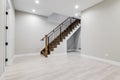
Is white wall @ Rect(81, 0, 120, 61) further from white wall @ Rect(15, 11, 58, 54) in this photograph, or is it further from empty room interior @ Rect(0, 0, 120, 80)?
white wall @ Rect(15, 11, 58, 54)

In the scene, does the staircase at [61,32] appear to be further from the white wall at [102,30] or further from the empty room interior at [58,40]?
the white wall at [102,30]

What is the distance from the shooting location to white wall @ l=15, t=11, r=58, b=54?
18.7ft

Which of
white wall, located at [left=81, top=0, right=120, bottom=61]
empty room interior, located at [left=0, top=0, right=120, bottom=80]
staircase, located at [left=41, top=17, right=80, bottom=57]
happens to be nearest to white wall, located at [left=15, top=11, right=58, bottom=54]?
empty room interior, located at [left=0, top=0, right=120, bottom=80]

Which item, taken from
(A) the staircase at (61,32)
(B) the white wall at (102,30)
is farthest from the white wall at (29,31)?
(B) the white wall at (102,30)

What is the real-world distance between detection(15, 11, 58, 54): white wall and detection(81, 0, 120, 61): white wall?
3.15m

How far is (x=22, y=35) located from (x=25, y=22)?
0.94 meters

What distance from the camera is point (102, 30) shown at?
171 inches

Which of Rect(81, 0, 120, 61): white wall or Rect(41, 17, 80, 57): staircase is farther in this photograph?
Rect(41, 17, 80, 57): staircase

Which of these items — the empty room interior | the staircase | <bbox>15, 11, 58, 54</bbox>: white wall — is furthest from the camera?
the staircase

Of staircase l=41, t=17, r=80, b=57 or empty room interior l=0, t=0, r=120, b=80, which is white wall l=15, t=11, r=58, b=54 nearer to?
empty room interior l=0, t=0, r=120, b=80

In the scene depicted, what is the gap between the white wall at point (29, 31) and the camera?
571cm

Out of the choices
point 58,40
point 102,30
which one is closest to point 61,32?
Result: point 58,40

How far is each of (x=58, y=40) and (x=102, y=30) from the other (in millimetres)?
3355

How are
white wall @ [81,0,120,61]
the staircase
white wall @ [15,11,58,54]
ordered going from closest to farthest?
white wall @ [81,0,120,61], white wall @ [15,11,58,54], the staircase
